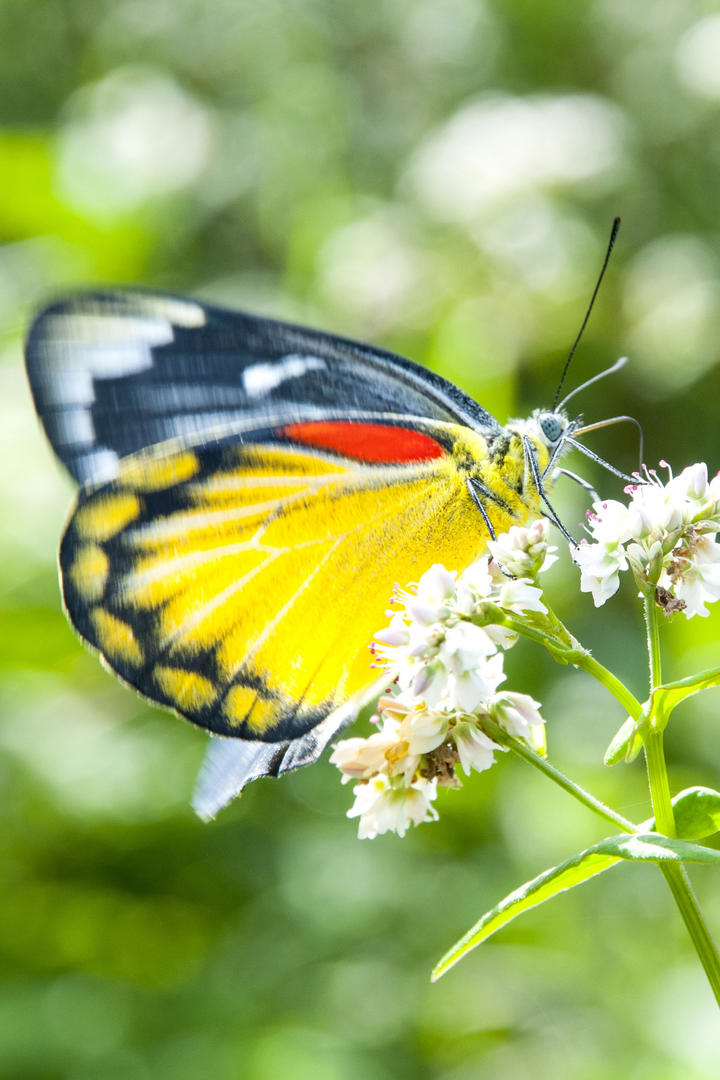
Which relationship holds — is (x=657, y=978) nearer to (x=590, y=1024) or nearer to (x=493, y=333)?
(x=590, y=1024)

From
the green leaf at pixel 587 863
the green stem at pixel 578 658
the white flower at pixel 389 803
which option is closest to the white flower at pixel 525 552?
the green stem at pixel 578 658

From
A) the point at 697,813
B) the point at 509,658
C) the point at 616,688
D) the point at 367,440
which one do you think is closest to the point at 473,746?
the point at 616,688

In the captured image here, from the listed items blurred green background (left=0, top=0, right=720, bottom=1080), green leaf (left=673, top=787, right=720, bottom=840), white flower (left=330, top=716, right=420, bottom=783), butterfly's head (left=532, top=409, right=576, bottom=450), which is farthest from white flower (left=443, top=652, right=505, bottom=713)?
blurred green background (left=0, top=0, right=720, bottom=1080)

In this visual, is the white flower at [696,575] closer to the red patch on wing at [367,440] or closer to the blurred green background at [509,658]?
the red patch on wing at [367,440]

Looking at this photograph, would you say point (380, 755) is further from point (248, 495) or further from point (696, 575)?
point (248, 495)

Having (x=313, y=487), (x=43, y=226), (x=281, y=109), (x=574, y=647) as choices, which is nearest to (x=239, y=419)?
(x=313, y=487)

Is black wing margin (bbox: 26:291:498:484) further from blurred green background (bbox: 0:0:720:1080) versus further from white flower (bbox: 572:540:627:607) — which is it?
blurred green background (bbox: 0:0:720:1080)
